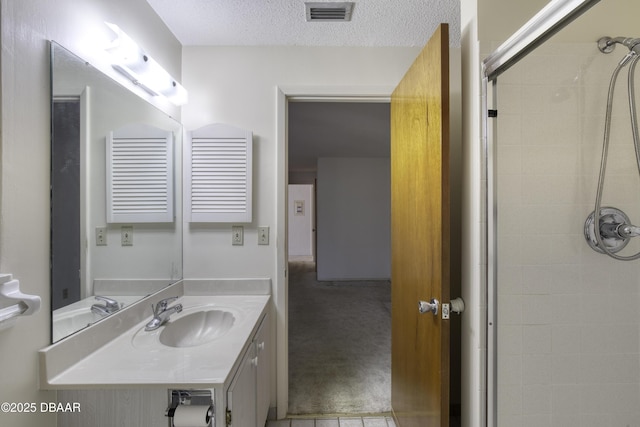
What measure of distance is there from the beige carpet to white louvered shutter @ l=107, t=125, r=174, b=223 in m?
1.55

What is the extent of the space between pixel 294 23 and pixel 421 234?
1375 mm

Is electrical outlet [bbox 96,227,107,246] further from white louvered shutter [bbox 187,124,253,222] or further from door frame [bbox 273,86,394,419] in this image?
door frame [bbox 273,86,394,419]

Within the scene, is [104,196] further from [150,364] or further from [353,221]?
[353,221]

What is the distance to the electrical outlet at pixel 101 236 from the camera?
1.07 metres

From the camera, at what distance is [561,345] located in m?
1.12

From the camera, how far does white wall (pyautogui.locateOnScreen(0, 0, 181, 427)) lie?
0.74 meters

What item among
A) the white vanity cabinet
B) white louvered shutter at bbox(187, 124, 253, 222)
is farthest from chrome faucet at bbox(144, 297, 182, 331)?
white louvered shutter at bbox(187, 124, 253, 222)

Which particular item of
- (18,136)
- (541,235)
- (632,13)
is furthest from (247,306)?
(632,13)

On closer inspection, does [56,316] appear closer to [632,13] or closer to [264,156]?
[264,156]

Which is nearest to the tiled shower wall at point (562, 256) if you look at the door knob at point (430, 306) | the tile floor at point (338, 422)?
the door knob at point (430, 306)

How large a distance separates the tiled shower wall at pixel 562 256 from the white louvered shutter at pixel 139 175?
1651 millimetres

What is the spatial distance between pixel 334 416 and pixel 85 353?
1.43 meters

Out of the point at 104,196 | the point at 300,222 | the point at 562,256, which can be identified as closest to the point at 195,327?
the point at 104,196

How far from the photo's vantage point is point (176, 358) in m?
0.96
